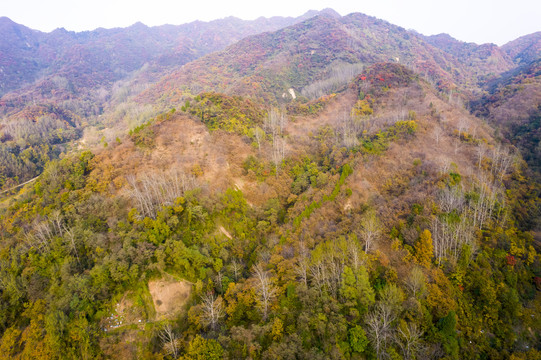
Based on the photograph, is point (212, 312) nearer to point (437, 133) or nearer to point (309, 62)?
point (437, 133)

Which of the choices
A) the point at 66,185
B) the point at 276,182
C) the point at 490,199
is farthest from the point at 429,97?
the point at 66,185

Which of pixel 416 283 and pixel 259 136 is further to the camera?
pixel 259 136

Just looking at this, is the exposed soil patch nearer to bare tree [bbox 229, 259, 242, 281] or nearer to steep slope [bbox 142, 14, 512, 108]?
bare tree [bbox 229, 259, 242, 281]

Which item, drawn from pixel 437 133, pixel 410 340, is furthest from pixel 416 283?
pixel 437 133

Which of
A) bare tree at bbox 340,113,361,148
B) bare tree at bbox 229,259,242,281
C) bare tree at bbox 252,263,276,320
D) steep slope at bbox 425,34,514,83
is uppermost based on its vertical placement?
steep slope at bbox 425,34,514,83

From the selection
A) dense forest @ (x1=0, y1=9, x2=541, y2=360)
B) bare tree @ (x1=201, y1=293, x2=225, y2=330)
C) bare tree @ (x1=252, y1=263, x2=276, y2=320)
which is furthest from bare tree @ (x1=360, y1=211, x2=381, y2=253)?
bare tree @ (x1=201, y1=293, x2=225, y2=330)

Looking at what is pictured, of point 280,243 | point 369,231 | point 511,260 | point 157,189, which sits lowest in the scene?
point 280,243

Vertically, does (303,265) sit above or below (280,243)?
above

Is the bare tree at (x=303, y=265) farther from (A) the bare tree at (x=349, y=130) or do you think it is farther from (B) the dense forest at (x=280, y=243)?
(A) the bare tree at (x=349, y=130)
